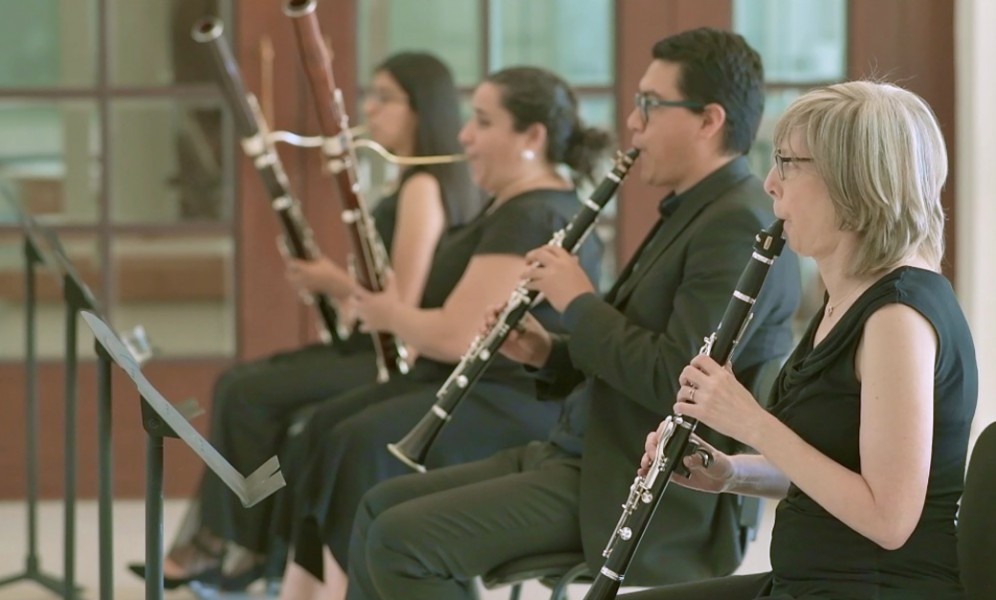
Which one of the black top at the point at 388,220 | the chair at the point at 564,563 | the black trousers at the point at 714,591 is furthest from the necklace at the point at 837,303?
the black top at the point at 388,220

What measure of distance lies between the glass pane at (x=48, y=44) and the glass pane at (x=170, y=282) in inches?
20.2

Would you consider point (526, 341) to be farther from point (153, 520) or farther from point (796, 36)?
point (796, 36)

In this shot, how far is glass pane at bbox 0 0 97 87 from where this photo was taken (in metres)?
4.44

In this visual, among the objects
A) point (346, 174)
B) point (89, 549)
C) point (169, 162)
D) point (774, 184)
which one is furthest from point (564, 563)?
point (169, 162)

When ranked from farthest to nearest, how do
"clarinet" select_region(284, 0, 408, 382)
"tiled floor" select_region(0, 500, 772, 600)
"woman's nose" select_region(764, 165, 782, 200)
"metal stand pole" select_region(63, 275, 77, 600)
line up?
"tiled floor" select_region(0, 500, 772, 600), "clarinet" select_region(284, 0, 408, 382), "metal stand pole" select_region(63, 275, 77, 600), "woman's nose" select_region(764, 165, 782, 200)

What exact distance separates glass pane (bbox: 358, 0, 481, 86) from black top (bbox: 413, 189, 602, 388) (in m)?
1.44

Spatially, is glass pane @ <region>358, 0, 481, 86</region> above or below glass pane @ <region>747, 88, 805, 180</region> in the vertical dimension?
above

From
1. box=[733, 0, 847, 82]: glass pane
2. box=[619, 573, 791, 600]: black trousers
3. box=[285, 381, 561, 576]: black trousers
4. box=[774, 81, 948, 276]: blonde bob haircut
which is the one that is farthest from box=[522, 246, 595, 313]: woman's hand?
box=[733, 0, 847, 82]: glass pane

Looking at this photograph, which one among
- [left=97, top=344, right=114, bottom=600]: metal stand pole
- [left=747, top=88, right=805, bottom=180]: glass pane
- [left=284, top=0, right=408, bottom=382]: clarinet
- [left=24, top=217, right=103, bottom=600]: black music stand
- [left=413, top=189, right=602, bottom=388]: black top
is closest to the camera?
[left=97, top=344, right=114, bottom=600]: metal stand pole

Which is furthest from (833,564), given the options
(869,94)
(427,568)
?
(427,568)

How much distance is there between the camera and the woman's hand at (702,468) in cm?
185

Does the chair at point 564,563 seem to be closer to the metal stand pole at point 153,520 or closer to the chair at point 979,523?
the chair at point 979,523

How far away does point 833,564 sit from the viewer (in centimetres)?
166

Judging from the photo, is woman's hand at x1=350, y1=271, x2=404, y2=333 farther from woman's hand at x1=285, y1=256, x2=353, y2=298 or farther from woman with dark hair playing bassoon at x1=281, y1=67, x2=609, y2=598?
woman's hand at x1=285, y1=256, x2=353, y2=298
